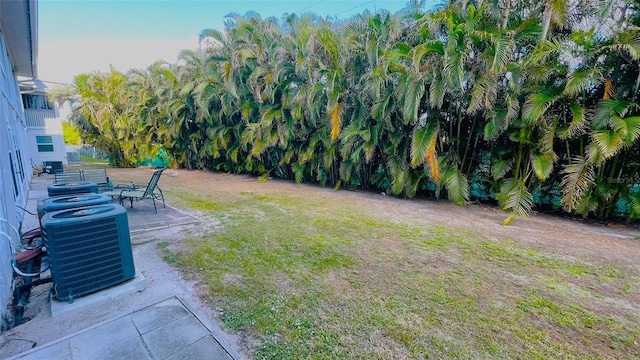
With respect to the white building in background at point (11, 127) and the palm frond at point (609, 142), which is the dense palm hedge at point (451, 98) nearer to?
the palm frond at point (609, 142)

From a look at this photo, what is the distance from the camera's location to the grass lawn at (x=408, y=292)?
2.05m

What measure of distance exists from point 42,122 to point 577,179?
996 inches

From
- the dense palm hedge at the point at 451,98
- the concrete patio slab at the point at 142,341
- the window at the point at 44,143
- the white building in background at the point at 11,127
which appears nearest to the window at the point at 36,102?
the window at the point at 44,143

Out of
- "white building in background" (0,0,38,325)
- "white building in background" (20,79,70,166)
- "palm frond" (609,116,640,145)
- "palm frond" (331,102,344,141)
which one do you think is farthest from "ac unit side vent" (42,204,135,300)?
"white building in background" (20,79,70,166)

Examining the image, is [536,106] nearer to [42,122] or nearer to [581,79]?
[581,79]

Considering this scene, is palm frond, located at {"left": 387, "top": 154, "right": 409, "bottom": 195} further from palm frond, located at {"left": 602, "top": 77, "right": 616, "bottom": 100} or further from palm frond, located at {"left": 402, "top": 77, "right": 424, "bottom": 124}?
palm frond, located at {"left": 602, "top": 77, "right": 616, "bottom": 100}

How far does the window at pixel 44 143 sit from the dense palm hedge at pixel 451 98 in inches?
503

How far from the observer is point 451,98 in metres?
6.16

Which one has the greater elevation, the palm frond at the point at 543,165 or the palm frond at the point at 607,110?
the palm frond at the point at 607,110

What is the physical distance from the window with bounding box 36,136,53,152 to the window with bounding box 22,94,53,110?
1.94 m

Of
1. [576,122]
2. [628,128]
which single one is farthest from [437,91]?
[628,128]

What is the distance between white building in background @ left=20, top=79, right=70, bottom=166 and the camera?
53.4 ft

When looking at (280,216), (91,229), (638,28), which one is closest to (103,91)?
(280,216)

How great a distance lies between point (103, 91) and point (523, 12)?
2025 centimetres
